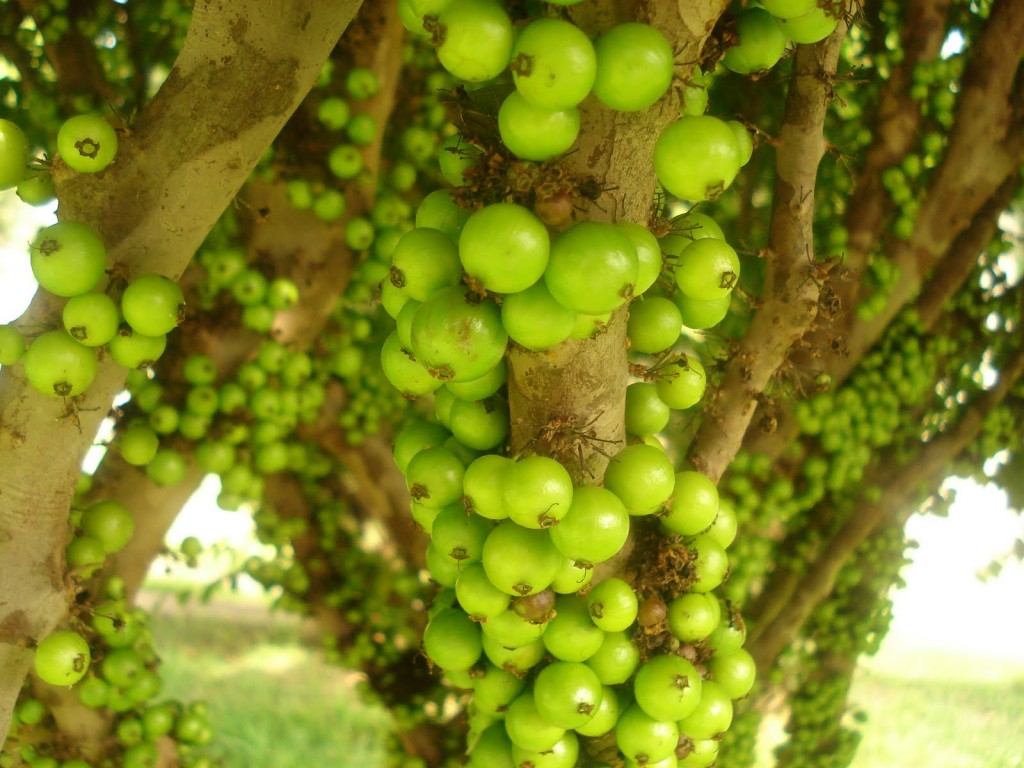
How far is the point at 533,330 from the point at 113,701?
1751mm

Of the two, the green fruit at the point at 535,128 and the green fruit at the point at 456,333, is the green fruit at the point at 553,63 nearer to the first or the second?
the green fruit at the point at 535,128

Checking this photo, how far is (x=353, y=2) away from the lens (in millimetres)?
1521

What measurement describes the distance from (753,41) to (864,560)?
260cm

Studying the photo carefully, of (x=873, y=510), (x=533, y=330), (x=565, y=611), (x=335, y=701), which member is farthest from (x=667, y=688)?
(x=335, y=701)

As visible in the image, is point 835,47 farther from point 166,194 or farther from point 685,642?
point 166,194

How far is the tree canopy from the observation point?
121 cm

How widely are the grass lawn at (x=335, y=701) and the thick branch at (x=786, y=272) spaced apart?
6.77ft

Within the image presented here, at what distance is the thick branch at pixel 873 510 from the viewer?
3.03m

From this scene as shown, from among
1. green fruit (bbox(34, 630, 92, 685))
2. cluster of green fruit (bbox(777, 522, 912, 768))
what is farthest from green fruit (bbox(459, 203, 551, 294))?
cluster of green fruit (bbox(777, 522, 912, 768))

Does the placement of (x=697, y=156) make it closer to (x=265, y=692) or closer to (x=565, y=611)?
(x=565, y=611)

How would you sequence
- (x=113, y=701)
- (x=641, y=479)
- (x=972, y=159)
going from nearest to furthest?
(x=641, y=479)
(x=113, y=701)
(x=972, y=159)

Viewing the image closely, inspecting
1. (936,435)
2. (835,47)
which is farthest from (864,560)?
(835,47)

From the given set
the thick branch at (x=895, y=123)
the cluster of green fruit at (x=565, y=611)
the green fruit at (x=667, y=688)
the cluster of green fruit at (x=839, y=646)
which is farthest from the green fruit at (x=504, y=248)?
the cluster of green fruit at (x=839, y=646)

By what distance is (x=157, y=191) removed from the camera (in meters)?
1.57
